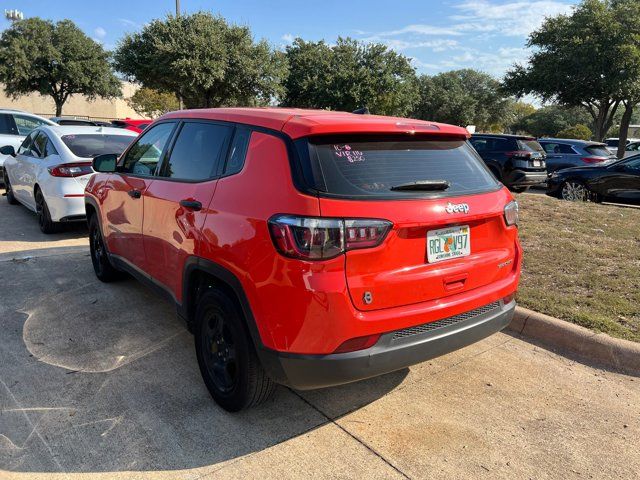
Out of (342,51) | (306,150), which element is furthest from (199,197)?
(342,51)

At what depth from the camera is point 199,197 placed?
308 cm

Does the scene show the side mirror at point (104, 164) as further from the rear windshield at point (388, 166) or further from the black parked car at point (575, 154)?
the black parked car at point (575, 154)

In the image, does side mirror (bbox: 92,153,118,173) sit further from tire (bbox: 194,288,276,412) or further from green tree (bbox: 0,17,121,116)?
green tree (bbox: 0,17,121,116)

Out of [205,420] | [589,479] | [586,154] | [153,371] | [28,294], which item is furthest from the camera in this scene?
[586,154]

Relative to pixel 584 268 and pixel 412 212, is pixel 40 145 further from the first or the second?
pixel 584 268

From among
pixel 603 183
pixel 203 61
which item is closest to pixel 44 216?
pixel 603 183

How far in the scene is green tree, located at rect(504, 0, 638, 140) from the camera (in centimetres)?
2058

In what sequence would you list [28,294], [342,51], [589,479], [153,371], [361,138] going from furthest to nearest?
[342,51], [28,294], [153,371], [361,138], [589,479]

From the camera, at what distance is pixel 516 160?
12953 millimetres

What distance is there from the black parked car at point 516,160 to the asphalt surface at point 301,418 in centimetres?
965

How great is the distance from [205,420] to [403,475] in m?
1.19

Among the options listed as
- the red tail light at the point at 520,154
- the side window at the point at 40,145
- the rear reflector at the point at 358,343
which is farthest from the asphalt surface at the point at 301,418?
the red tail light at the point at 520,154

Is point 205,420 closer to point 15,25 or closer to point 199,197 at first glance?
point 199,197

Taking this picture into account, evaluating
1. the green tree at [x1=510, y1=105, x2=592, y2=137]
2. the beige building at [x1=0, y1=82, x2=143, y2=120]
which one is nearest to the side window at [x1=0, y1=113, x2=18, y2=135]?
the beige building at [x1=0, y1=82, x2=143, y2=120]
